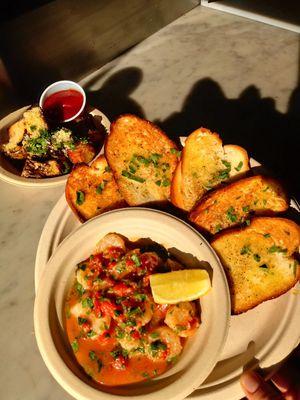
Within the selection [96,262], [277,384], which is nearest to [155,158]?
[96,262]

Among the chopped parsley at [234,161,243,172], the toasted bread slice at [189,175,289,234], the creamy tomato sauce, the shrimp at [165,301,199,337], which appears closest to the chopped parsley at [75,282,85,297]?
the creamy tomato sauce

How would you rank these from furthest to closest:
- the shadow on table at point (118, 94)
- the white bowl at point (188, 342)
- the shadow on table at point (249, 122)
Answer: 1. the shadow on table at point (118, 94)
2. the shadow on table at point (249, 122)
3. the white bowl at point (188, 342)

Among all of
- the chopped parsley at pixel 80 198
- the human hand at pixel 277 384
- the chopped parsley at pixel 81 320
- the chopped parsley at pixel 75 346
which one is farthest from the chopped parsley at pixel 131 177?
the human hand at pixel 277 384

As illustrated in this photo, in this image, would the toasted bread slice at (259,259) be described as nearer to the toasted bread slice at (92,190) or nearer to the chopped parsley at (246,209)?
the chopped parsley at (246,209)

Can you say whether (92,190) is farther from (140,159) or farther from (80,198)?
(140,159)

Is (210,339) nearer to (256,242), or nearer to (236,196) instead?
(256,242)

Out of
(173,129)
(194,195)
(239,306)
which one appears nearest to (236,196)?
(194,195)
